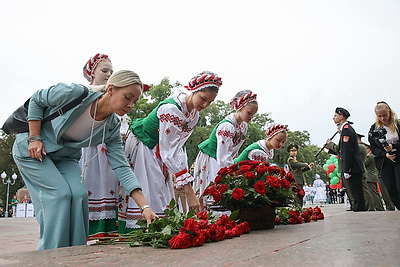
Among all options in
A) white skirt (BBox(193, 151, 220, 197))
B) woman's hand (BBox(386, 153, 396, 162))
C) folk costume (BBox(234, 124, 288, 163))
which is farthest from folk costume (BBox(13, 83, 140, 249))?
woman's hand (BBox(386, 153, 396, 162))

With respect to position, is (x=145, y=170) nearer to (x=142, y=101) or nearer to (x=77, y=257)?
(x=77, y=257)

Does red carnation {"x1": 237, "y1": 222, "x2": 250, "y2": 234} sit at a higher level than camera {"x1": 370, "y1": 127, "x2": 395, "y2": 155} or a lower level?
lower

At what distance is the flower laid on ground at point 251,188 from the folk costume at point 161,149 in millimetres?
282

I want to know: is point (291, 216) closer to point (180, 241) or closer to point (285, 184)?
point (285, 184)

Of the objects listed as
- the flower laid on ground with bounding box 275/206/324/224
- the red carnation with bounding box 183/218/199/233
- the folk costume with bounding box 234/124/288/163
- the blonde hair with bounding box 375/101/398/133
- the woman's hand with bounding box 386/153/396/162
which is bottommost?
the flower laid on ground with bounding box 275/206/324/224

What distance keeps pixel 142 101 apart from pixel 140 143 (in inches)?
846

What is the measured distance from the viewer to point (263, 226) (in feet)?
9.43

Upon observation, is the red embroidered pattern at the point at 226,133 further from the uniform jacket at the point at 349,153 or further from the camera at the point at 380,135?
the uniform jacket at the point at 349,153

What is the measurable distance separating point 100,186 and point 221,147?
145cm

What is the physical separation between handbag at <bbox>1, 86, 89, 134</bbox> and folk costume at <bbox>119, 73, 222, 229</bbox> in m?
0.73

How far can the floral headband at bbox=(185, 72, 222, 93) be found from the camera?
331 centimetres

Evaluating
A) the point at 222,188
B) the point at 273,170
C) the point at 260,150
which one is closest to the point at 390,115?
the point at 260,150

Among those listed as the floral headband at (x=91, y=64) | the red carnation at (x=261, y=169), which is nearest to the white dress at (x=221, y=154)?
the red carnation at (x=261, y=169)

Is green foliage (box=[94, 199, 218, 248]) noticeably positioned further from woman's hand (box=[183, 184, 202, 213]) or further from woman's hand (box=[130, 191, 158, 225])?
woman's hand (box=[183, 184, 202, 213])
